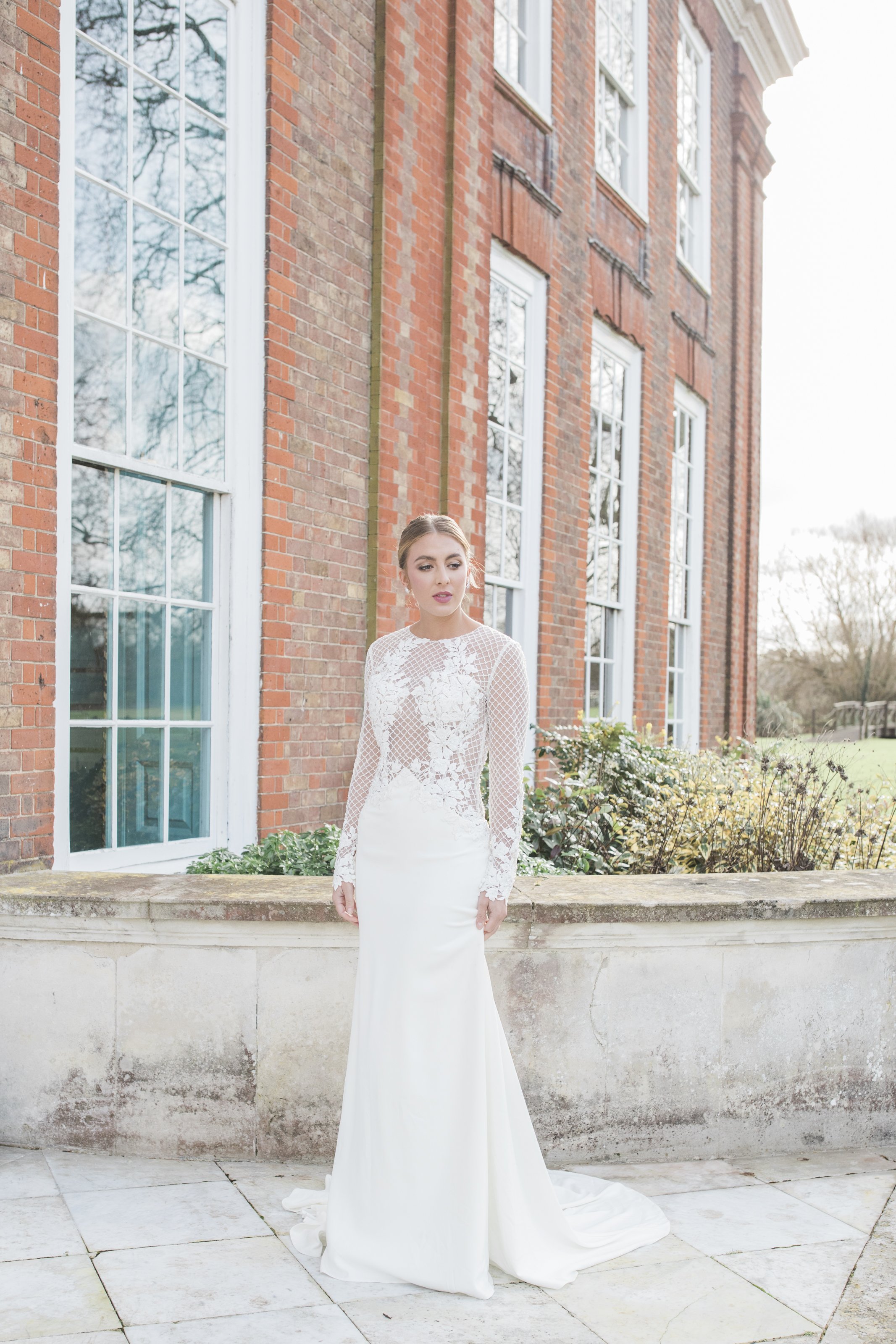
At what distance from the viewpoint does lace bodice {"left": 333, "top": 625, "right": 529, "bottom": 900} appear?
3041mm

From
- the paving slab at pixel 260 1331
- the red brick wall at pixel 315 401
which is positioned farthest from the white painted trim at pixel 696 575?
the paving slab at pixel 260 1331

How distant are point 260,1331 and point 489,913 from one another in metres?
1.10

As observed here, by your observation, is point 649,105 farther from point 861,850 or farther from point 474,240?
point 861,850

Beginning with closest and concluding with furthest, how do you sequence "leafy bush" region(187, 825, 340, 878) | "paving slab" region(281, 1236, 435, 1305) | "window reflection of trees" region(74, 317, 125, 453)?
"paving slab" region(281, 1236, 435, 1305), "window reflection of trees" region(74, 317, 125, 453), "leafy bush" region(187, 825, 340, 878)

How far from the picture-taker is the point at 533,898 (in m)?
3.74

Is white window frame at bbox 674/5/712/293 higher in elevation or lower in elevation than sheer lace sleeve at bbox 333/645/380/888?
→ higher

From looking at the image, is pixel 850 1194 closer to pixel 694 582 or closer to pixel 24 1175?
pixel 24 1175

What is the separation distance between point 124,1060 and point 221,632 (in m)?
2.08

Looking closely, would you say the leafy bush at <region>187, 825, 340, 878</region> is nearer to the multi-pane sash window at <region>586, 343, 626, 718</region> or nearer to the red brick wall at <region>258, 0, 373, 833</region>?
the red brick wall at <region>258, 0, 373, 833</region>

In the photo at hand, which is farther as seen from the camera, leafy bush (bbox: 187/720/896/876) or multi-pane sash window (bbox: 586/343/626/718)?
multi-pane sash window (bbox: 586/343/626/718)

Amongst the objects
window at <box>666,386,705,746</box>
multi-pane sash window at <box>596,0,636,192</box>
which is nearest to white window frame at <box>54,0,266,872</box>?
multi-pane sash window at <box>596,0,636,192</box>

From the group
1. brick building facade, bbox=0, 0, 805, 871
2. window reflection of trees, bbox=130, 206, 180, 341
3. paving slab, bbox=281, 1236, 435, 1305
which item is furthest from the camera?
window reflection of trees, bbox=130, 206, 180, 341

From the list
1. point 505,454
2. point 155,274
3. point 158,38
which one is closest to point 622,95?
point 505,454

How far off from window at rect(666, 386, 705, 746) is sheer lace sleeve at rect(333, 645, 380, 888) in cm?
857
